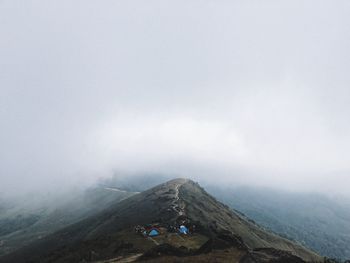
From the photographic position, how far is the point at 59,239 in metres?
170

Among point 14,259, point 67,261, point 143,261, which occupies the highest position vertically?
point 143,261

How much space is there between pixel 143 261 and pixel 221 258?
16.6 m

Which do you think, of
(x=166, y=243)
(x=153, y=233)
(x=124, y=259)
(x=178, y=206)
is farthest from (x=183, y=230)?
(x=178, y=206)

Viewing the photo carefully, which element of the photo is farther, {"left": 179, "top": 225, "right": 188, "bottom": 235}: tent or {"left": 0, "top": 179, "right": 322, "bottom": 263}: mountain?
{"left": 179, "top": 225, "right": 188, "bottom": 235}: tent

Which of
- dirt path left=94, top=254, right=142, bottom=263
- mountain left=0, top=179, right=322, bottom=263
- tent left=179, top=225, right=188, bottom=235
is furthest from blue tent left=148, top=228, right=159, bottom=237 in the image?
dirt path left=94, top=254, right=142, bottom=263

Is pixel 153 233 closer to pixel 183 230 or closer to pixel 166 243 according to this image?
pixel 183 230

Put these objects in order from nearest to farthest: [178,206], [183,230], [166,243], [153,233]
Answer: [166,243]
[153,233]
[183,230]
[178,206]

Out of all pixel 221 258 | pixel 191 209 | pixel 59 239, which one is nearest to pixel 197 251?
pixel 221 258

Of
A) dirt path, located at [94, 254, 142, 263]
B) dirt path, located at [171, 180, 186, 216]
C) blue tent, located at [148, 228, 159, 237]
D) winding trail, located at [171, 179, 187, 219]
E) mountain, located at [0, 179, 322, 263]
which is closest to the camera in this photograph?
mountain, located at [0, 179, 322, 263]

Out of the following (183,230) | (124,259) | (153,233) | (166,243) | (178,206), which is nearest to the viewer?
(124,259)

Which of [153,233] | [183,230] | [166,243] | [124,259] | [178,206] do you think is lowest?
[124,259]

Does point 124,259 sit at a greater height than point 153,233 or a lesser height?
lesser

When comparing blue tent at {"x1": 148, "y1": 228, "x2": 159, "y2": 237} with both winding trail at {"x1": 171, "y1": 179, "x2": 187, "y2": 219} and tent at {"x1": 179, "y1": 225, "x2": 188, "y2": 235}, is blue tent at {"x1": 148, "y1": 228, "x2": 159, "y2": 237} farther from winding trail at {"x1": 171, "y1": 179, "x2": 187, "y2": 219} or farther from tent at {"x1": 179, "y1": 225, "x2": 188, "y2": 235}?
winding trail at {"x1": 171, "y1": 179, "x2": 187, "y2": 219}

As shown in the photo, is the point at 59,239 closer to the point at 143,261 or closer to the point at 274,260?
the point at 143,261
